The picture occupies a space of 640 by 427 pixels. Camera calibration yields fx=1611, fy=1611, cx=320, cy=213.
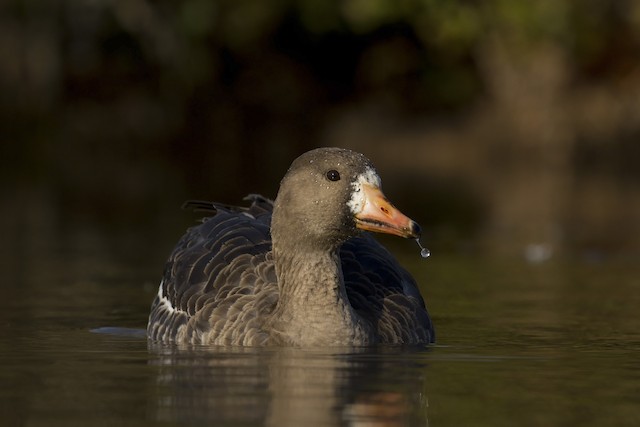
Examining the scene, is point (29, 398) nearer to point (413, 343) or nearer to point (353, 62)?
point (413, 343)

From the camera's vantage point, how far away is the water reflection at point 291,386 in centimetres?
808

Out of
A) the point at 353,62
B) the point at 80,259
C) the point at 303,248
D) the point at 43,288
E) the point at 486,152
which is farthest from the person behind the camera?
the point at 353,62

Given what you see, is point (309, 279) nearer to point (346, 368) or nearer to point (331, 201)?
point (331, 201)

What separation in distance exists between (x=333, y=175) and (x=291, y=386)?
198 centimetres

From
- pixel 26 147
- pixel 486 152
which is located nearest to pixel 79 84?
pixel 26 147

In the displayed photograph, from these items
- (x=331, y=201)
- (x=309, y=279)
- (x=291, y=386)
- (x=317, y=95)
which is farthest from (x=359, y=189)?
(x=317, y=95)

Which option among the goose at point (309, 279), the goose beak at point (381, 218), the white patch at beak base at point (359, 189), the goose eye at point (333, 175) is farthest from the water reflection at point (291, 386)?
the goose eye at point (333, 175)

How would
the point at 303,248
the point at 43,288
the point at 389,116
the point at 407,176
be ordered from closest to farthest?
the point at 303,248, the point at 43,288, the point at 407,176, the point at 389,116

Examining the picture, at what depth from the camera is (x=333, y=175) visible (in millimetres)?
10531

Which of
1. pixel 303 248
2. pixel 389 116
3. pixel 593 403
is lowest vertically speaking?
pixel 593 403

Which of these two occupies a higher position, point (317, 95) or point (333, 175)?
point (317, 95)

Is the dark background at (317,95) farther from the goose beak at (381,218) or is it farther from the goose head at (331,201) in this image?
the goose beak at (381,218)

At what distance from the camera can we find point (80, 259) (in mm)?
17531

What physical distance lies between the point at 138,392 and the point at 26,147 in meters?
35.2
